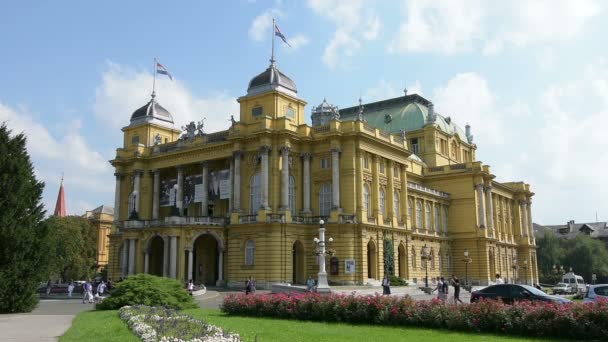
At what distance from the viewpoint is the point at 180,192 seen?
215 feet

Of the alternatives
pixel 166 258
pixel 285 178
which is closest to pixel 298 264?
pixel 285 178

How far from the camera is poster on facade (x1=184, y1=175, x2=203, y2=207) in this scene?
208ft

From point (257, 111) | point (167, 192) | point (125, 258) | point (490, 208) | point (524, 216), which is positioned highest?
point (257, 111)

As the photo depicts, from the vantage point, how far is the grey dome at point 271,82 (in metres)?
59.9

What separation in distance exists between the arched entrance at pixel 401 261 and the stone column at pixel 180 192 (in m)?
24.3

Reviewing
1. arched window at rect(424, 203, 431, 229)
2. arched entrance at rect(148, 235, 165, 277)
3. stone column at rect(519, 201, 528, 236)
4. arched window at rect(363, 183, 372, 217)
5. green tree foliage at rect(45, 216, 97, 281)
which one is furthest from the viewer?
stone column at rect(519, 201, 528, 236)

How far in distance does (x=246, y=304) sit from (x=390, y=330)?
861cm

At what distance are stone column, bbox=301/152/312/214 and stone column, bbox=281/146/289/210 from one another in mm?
2640

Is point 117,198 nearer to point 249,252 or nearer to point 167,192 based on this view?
point 167,192

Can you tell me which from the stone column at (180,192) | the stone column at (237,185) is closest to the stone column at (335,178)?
the stone column at (237,185)

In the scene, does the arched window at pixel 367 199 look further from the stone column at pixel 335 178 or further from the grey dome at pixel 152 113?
the grey dome at pixel 152 113

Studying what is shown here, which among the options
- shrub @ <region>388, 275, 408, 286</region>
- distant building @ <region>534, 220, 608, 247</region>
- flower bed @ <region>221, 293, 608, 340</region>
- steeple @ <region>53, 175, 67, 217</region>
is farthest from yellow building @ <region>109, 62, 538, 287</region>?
distant building @ <region>534, 220, 608, 247</region>

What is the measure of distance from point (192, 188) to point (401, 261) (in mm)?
24286

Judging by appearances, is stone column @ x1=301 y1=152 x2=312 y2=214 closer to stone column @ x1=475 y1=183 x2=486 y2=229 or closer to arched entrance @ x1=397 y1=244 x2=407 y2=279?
arched entrance @ x1=397 y1=244 x2=407 y2=279
